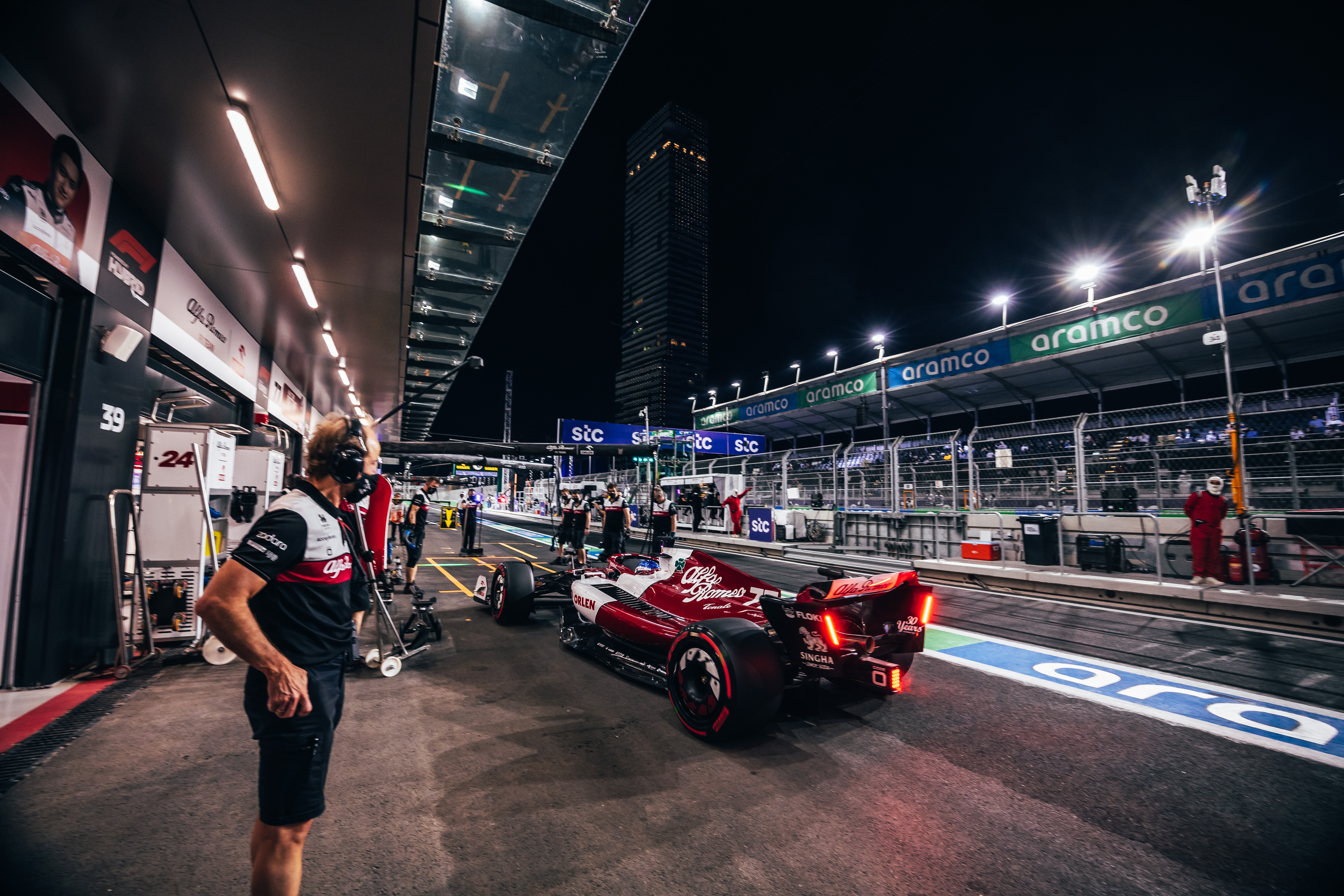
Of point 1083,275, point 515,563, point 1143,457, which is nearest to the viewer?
point 515,563

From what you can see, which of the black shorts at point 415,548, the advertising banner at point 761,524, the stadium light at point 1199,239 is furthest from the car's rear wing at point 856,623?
the advertising banner at point 761,524

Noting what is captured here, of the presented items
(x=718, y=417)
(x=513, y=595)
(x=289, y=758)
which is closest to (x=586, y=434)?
(x=718, y=417)

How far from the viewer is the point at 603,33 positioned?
4.11 metres

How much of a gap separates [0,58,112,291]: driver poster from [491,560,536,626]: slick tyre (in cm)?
466

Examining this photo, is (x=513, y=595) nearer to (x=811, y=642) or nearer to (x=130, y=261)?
(x=811, y=642)

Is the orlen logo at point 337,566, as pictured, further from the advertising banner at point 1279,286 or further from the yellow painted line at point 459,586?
the advertising banner at point 1279,286

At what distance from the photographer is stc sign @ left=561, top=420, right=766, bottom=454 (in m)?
26.3

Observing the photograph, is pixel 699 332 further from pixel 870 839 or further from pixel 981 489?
pixel 870 839

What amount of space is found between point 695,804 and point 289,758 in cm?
188

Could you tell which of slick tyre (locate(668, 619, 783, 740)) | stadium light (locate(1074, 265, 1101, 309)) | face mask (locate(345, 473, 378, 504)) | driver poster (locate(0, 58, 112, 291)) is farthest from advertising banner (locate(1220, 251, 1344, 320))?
driver poster (locate(0, 58, 112, 291))

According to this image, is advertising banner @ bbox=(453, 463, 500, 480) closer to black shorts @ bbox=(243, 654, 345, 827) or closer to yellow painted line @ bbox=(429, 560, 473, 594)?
yellow painted line @ bbox=(429, 560, 473, 594)

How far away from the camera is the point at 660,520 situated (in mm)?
12641

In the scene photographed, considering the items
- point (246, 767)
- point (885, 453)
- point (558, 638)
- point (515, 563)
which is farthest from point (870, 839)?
point (885, 453)

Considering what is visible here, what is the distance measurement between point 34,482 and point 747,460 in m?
18.0
